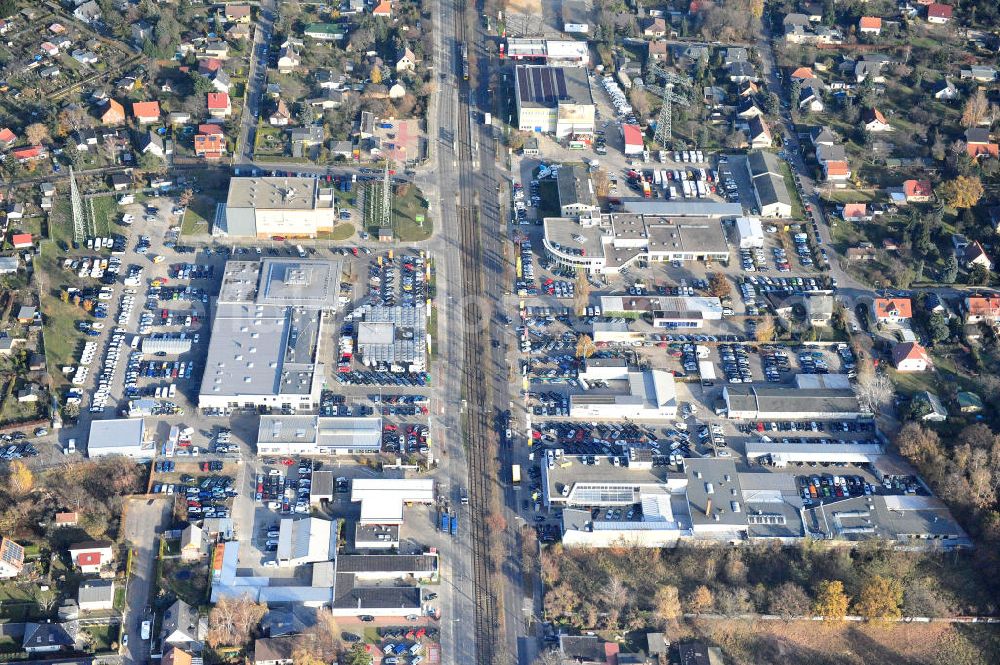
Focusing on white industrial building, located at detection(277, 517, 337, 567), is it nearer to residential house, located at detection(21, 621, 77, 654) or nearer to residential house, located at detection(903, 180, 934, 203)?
residential house, located at detection(21, 621, 77, 654)

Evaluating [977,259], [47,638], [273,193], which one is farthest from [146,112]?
[977,259]

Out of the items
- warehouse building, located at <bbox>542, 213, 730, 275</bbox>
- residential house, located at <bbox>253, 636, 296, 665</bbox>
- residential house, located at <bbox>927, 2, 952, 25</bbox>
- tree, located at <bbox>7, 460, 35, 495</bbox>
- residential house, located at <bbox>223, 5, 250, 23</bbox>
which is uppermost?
residential house, located at <bbox>927, 2, 952, 25</bbox>

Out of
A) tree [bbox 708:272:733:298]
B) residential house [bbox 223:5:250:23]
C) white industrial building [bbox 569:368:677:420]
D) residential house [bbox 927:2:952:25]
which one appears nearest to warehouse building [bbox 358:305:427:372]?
white industrial building [bbox 569:368:677:420]

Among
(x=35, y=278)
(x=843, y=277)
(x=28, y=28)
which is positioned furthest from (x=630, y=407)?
(x=28, y=28)

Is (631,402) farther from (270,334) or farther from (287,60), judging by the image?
(287,60)

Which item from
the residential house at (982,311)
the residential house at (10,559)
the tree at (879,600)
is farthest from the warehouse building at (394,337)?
the residential house at (982,311)

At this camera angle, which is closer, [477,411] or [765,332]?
[477,411]
